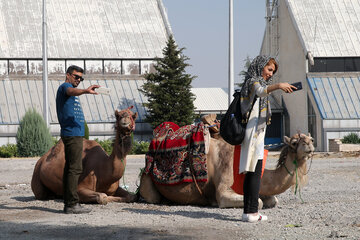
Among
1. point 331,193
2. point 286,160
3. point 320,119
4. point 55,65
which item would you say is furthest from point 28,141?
point 286,160

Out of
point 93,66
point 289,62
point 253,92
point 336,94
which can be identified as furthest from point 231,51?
point 253,92

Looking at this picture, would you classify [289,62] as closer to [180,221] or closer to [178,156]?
[178,156]

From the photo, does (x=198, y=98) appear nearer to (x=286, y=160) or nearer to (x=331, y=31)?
(x=331, y=31)

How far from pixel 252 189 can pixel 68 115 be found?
299 centimetres

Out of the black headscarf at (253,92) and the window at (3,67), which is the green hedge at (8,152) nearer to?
the window at (3,67)

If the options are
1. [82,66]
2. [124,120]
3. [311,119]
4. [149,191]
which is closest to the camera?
[124,120]

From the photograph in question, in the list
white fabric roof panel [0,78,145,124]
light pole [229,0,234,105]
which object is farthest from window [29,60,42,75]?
light pole [229,0,234,105]

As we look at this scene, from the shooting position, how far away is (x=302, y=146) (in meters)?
Result: 9.40

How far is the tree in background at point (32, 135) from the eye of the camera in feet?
102

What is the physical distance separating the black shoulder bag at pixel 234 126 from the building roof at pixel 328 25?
114 ft

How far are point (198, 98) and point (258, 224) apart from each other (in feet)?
128

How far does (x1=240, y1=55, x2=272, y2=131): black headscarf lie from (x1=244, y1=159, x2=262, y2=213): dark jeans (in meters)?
0.58

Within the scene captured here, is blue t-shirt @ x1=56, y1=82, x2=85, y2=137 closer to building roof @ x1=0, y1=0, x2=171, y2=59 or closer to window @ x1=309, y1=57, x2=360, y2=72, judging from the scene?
window @ x1=309, y1=57, x2=360, y2=72

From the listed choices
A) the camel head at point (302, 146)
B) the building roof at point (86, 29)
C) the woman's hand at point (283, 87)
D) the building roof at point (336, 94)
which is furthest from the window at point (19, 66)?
the woman's hand at point (283, 87)
